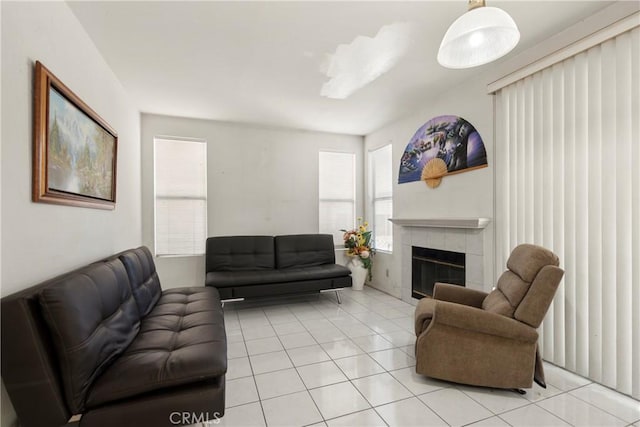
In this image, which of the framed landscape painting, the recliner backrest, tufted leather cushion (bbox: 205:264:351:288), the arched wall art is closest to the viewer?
the framed landscape painting

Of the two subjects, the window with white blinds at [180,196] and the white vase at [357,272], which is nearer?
the window with white blinds at [180,196]

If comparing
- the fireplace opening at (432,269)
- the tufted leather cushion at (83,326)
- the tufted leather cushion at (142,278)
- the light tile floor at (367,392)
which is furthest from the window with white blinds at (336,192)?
the tufted leather cushion at (83,326)

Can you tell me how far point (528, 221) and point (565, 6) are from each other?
5.16 feet

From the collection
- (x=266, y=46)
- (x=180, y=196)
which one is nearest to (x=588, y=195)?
(x=266, y=46)

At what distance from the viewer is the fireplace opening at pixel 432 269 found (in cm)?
324

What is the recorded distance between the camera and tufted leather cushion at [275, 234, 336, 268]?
4195 millimetres

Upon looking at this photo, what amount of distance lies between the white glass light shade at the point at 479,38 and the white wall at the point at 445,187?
56.2 inches

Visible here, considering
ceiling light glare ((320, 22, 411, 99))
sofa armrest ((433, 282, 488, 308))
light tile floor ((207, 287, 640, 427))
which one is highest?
ceiling light glare ((320, 22, 411, 99))

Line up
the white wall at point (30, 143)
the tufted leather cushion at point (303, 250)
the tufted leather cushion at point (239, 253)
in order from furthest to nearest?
1. the tufted leather cushion at point (303, 250)
2. the tufted leather cushion at point (239, 253)
3. the white wall at point (30, 143)

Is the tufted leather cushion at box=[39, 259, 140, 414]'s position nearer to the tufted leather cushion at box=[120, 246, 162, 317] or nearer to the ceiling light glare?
the tufted leather cushion at box=[120, 246, 162, 317]

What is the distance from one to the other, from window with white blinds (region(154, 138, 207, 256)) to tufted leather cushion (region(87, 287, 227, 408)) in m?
2.01

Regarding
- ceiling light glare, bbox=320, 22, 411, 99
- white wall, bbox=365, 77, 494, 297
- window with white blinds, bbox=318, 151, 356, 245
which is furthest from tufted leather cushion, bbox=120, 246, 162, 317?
white wall, bbox=365, 77, 494, 297

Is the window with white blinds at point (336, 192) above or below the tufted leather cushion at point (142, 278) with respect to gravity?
above

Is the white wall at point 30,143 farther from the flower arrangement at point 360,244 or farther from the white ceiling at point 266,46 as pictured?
the flower arrangement at point 360,244
